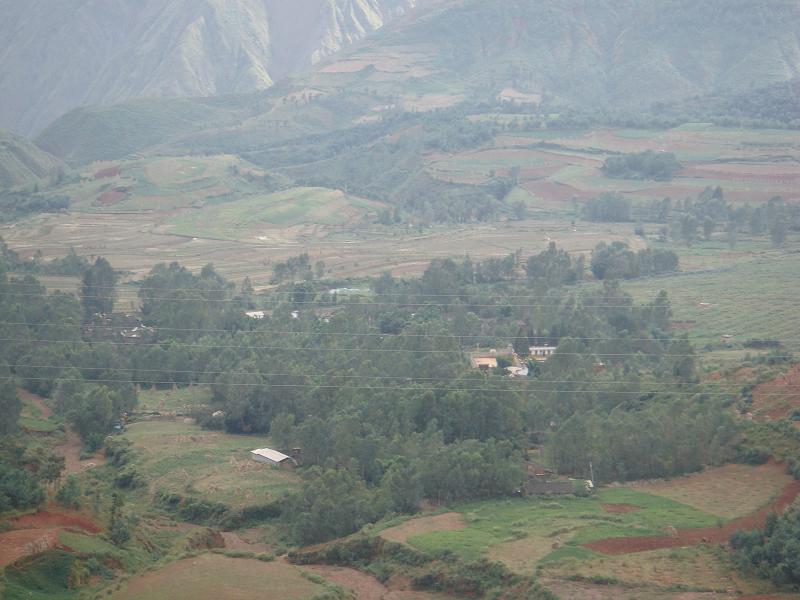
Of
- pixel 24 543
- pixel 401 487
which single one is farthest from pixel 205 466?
pixel 24 543

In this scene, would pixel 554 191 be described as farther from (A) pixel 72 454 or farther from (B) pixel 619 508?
(B) pixel 619 508

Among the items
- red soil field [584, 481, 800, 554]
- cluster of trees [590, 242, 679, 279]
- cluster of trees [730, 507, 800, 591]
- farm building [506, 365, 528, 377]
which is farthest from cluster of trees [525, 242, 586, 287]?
cluster of trees [730, 507, 800, 591]

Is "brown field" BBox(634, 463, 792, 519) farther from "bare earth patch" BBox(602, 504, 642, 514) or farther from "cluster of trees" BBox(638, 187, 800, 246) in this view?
"cluster of trees" BBox(638, 187, 800, 246)

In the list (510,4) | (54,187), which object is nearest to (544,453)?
(54,187)

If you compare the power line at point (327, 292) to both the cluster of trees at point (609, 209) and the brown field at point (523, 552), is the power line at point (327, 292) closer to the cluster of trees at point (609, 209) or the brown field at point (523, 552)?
the cluster of trees at point (609, 209)

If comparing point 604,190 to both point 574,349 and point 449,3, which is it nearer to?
point 574,349
